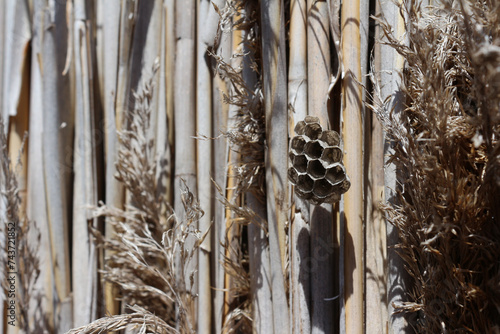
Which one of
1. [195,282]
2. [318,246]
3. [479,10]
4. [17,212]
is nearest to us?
[479,10]

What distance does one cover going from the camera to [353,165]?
772 millimetres

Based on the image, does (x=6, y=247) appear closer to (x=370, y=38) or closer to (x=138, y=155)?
(x=138, y=155)

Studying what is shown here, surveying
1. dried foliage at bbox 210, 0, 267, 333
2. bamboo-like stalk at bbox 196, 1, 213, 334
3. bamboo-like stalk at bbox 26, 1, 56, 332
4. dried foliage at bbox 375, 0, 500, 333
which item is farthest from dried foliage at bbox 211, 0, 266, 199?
bamboo-like stalk at bbox 26, 1, 56, 332

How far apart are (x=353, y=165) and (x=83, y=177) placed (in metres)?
0.58

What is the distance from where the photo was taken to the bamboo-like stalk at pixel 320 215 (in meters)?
0.78

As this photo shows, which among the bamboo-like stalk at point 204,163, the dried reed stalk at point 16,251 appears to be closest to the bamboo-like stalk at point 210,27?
the bamboo-like stalk at point 204,163

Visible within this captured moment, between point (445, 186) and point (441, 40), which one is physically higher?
point (441, 40)

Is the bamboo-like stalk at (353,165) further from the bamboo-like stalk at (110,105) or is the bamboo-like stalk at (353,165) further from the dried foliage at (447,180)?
the bamboo-like stalk at (110,105)

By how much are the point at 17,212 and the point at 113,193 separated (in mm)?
203

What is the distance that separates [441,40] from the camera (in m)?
0.69

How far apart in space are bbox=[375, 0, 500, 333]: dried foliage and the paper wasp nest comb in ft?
0.26

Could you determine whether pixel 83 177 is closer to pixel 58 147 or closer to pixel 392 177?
pixel 58 147

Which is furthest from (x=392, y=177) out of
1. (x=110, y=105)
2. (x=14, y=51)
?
(x=14, y=51)

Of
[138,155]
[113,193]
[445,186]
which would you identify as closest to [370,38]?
[445,186]
